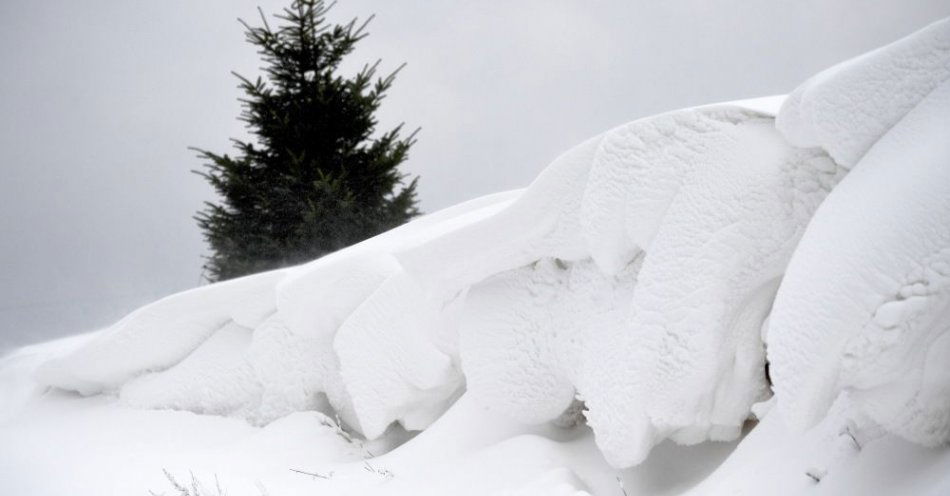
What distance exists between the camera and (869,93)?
144cm

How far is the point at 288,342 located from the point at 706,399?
2402 millimetres

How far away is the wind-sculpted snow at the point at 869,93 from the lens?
4.59 ft

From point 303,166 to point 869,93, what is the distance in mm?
7980

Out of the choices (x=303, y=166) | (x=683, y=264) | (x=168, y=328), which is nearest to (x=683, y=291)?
(x=683, y=264)

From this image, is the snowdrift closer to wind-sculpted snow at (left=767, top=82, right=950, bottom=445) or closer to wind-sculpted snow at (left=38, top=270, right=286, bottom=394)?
wind-sculpted snow at (left=767, top=82, right=950, bottom=445)

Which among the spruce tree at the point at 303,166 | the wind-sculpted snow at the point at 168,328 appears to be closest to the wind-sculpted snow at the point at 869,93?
the wind-sculpted snow at the point at 168,328

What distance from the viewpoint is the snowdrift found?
1238 millimetres

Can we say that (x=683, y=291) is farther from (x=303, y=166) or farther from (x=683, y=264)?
(x=303, y=166)

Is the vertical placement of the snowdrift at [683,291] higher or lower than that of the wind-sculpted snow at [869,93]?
lower

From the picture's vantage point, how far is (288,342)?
11.6 feet

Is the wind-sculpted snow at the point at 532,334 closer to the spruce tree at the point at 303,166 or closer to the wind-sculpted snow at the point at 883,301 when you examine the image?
the wind-sculpted snow at the point at 883,301

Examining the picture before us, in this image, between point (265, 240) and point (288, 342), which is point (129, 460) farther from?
point (265, 240)

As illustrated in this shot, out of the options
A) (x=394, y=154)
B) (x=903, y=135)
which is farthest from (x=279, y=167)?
(x=903, y=135)

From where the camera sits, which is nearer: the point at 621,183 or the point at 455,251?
the point at 621,183
